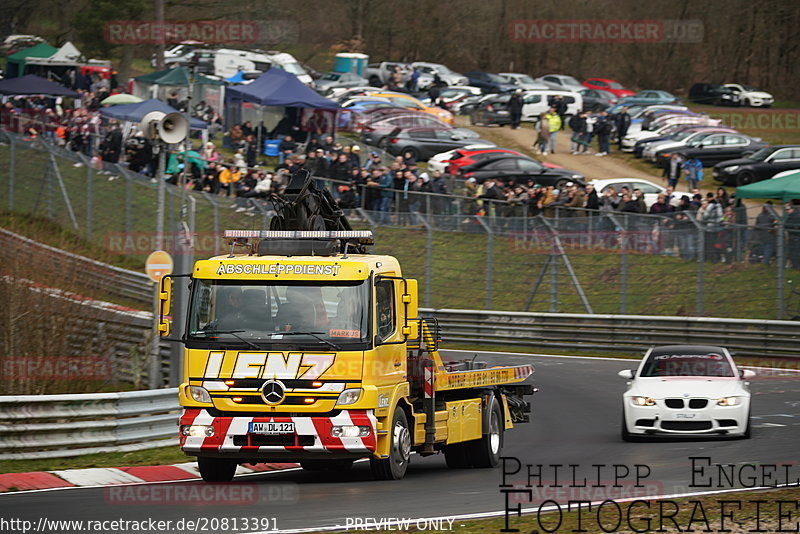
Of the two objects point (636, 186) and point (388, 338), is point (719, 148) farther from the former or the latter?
point (388, 338)

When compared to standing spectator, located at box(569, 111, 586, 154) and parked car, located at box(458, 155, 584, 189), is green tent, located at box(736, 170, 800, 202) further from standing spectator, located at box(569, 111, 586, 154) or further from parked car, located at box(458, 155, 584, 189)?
standing spectator, located at box(569, 111, 586, 154)

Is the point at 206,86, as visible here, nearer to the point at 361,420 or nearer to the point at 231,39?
the point at 231,39

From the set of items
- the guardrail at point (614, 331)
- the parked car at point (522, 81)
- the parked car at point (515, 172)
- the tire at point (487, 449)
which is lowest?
→ the guardrail at point (614, 331)

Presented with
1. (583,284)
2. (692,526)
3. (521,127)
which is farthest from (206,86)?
(692,526)

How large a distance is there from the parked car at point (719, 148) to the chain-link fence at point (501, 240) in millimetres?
18014

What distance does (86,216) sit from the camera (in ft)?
103

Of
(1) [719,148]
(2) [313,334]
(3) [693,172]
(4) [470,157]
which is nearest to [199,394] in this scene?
(2) [313,334]

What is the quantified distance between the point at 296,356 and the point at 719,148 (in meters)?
37.1

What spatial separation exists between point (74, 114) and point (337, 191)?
1331 cm

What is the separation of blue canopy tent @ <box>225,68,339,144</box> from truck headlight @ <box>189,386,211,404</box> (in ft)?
99.0

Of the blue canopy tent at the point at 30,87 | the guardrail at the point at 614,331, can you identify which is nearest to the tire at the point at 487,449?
the guardrail at the point at 614,331

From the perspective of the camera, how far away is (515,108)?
55.0 m

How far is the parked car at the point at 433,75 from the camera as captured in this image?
226 feet

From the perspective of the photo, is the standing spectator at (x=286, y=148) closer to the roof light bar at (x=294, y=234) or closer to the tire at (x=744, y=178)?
the tire at (x=744, y=178)
